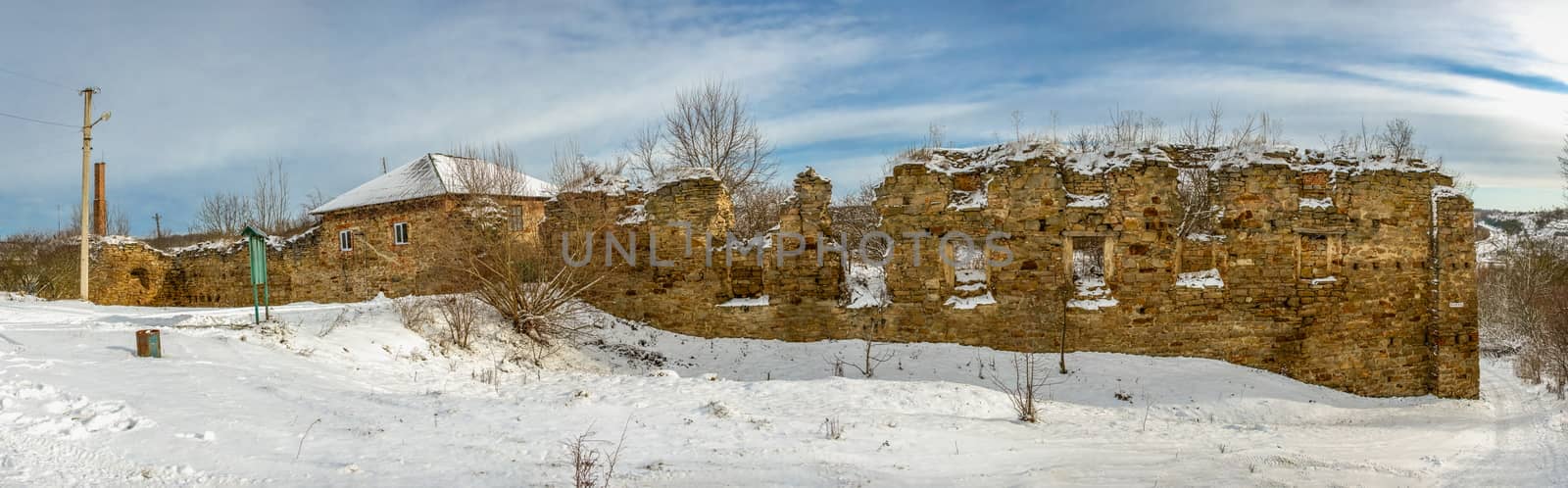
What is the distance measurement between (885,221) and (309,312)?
867cm

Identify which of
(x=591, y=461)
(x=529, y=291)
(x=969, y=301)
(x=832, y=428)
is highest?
(x=529, y=291)

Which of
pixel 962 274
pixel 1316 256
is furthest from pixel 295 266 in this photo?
pixel 1316 256

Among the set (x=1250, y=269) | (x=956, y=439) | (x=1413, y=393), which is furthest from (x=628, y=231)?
(x=1413, y=393)

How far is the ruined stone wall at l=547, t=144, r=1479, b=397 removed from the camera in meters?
11.7

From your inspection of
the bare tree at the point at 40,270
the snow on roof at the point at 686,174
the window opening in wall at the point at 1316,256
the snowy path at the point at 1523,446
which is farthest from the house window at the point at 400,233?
the snowy path at the point at 1523,446

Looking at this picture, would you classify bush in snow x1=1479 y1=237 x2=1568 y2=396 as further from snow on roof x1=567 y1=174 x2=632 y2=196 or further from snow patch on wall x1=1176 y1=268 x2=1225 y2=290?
snow on roof x1=567 y1=174 x2=632 y2=196

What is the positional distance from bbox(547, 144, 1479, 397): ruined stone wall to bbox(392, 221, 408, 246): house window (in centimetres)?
1406

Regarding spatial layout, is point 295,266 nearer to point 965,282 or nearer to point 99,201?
point 99,201

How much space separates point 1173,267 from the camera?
11.7 metres

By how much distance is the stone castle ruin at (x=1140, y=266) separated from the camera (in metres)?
11.7

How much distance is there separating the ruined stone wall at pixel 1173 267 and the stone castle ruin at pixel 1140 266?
0.08ft

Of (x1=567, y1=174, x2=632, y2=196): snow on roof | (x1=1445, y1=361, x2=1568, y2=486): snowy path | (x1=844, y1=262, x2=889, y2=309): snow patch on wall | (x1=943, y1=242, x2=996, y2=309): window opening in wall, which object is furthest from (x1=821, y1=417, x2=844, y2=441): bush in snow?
(x1=567, y1=174, x2=632, y2=196): snow on roof

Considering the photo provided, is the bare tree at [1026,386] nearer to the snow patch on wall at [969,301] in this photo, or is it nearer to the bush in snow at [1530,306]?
the snow patch on wall at [969,301]

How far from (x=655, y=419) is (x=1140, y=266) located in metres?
7.89
